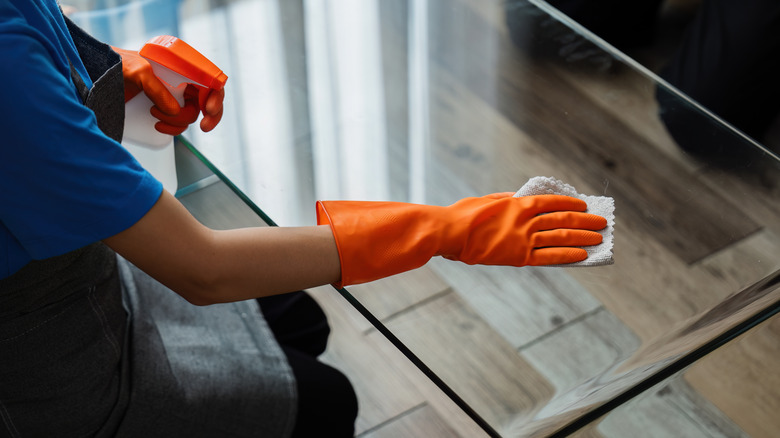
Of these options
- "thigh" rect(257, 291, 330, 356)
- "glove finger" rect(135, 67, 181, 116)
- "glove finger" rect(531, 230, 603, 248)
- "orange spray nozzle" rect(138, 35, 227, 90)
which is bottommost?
"thigh" rect(257, 291, 330, 356)

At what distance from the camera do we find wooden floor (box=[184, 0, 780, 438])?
975mm

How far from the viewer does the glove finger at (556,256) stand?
0.99 metres

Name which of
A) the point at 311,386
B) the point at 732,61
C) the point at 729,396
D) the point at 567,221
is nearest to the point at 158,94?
the point at 311,386

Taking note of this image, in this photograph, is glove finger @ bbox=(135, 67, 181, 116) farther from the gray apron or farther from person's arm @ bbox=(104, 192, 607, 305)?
person's arm @ bbox=(104, 192, 607, 305)

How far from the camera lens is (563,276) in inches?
41.6

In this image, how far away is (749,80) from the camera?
6.40 feet

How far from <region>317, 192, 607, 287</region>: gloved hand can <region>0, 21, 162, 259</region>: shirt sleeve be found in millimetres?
261

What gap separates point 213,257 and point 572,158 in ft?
2.10

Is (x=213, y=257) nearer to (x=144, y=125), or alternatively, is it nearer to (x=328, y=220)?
(x=328, y=220)

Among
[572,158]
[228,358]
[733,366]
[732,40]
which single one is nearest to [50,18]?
[228,358]

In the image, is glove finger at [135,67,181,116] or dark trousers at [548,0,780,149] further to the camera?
dark trousers at [548,0,780,149]

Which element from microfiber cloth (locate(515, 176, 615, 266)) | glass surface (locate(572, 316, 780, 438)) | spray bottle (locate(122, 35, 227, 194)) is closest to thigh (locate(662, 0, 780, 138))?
glass surface (locate(572, 316, 780, 438))

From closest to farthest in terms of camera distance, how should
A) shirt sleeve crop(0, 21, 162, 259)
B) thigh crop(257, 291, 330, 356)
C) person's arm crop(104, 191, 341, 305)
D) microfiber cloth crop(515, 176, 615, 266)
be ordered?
shirt sleeve crop(0, 21, 162, 259), person's arm crop(104, 191, 341, 305), microfiber cloth crop(515, 176, 615, 266), thigh crop(257, 291, 330, 356)

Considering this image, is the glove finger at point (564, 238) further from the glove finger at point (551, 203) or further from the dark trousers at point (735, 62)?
the dark trousers at point (735, 62)
